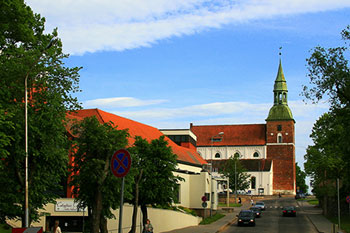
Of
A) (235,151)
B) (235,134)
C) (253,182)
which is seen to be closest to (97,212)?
(253,182)

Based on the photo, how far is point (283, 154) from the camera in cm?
12200

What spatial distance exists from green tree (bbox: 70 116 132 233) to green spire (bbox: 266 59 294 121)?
338ft

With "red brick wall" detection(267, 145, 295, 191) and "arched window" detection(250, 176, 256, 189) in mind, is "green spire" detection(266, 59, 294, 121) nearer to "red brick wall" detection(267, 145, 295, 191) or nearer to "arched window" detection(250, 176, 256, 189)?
"red brick wall" detection(267, 145, 295, 191)

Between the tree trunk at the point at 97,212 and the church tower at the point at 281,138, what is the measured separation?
99912mm

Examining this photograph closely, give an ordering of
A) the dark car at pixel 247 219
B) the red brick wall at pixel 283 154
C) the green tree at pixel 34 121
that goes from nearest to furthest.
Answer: the green tree at pixel 34 121, the dark car at pixel 247 219, the red brick wall at pixel 283 154

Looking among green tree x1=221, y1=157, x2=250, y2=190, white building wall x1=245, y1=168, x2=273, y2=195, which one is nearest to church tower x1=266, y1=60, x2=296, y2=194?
white building wall x1=245, y1=168, x2=273, y2=195

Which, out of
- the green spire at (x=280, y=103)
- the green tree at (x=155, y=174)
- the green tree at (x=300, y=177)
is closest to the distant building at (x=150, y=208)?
the green tree at (x=155, y=174)

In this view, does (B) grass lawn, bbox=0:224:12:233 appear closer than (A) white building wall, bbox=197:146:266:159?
Yes

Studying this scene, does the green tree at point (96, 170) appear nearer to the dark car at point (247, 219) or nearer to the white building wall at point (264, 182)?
the dark car at point (247, 219)

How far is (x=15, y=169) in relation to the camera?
19.3m

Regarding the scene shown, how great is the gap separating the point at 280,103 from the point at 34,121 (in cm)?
11006

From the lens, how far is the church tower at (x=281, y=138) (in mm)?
119125

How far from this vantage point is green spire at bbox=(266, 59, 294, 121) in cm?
12356

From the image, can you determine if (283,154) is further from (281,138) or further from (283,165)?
(281,138)
